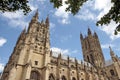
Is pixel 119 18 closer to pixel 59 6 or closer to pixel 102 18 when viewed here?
pixel 102 18

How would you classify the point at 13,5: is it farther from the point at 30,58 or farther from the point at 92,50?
the point at 92,50

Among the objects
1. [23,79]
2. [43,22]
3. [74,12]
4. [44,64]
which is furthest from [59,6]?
[43,22]

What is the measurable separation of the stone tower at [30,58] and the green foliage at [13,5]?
2742cm

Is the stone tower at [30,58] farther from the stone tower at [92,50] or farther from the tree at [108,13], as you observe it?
the stone tower at [92,50]

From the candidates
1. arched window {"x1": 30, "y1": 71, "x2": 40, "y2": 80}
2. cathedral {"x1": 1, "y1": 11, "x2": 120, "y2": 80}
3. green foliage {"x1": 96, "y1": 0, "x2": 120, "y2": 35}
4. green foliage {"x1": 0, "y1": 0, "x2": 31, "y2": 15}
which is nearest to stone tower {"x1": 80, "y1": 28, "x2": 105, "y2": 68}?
cathedral {"x1": 1, "y1": 11, "x2": 120, "y2": 80}

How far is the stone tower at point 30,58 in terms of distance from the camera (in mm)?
33406

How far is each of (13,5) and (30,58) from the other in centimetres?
3172

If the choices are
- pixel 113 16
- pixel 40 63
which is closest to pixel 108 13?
pixel 113 16

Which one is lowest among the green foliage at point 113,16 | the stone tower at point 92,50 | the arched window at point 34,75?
the green foliage at point 113,16

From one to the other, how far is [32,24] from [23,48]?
13.2 meters

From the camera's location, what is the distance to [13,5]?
6875 millimetres

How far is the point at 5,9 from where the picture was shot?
6754 millimetres

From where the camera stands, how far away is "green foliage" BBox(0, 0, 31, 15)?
6668 mm

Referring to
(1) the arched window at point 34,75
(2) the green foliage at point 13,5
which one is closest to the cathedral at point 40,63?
(1) the arched window at point 34,75
